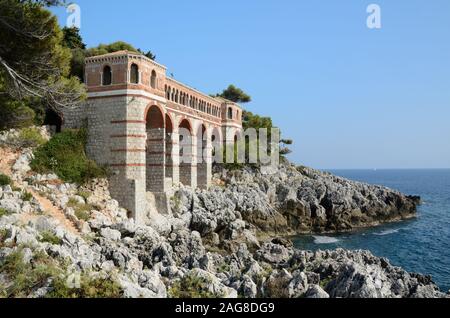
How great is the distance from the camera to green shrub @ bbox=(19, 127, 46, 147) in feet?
82.6

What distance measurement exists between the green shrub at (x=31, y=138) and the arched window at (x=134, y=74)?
733 cm

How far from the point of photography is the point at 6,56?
739 inches

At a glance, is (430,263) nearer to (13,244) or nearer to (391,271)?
(391,271)

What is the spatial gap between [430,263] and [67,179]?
27431mm

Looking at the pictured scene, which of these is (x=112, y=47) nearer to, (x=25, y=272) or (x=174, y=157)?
(x=174, y=157)

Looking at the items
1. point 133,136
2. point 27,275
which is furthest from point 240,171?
point 27,275

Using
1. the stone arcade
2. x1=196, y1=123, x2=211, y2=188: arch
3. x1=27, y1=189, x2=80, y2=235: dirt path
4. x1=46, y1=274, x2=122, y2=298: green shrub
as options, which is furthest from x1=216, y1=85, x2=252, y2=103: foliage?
x1=46, y1=274, x2=122, y2=298: green shrub

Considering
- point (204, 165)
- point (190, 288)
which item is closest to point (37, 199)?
point (190, 288)

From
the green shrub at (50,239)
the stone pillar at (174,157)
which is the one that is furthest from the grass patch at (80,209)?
the stone pillar at (174,157)

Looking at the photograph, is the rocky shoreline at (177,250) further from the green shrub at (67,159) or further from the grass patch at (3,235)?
the green shrub at (67,159)

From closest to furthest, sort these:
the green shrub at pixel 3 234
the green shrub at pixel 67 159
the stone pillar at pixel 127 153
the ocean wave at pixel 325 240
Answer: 1. the green shrub at pixel 3 234
2. the green shrub at pixel 67 159
3. the stone pillar at pixel 127 153
4. the ocean wave at pixel 325 240

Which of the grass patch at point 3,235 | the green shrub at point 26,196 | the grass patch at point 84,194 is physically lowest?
the grass patch at point 3,235

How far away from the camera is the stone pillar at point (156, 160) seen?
105 feet

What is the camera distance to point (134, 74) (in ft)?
94.8
